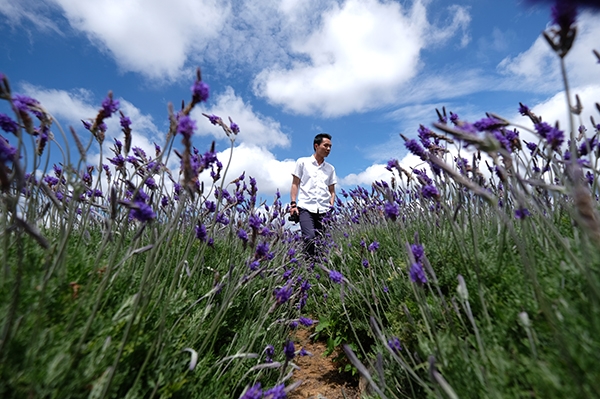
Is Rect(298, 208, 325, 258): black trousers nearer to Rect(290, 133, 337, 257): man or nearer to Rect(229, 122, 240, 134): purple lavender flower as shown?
Rect(290, 133, 337, 257): man

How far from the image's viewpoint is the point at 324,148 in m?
6.11

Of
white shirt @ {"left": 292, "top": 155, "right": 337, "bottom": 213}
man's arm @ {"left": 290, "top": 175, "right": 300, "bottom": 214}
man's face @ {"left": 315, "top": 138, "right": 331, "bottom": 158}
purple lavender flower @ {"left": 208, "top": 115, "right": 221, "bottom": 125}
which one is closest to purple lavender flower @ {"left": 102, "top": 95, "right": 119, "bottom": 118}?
purple lavender flower @ {"left": 208, "top": 115, "right": 221, "bottom": 125}

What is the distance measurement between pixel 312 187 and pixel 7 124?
4.78 meters

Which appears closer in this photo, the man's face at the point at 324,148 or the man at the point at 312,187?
the man at the point at 312,187

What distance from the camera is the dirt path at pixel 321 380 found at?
275cm

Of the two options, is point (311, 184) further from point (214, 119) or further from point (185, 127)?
point (185, 127)

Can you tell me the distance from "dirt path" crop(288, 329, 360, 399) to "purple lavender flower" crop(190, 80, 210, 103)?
2.24 meters

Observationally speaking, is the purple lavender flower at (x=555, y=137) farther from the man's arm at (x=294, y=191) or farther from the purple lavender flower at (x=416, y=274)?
the man's arm at (x=294, y=191)

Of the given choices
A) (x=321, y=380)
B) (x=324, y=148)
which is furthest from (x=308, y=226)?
(x=321, y=380)

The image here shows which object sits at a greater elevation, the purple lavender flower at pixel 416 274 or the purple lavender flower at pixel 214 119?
the purple lavender flower at pixel 214 119

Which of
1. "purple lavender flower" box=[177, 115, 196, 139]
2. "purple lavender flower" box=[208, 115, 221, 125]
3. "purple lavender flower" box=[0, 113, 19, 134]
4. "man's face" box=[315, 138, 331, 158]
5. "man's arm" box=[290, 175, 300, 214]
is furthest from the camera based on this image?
"man's face" box=[315, 138, 331, 158]

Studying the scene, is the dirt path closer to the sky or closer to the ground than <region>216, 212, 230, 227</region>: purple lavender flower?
closer to the ground

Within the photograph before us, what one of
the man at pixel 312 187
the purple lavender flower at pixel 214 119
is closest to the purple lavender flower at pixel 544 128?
the purple lavender flower at pixel 214 119

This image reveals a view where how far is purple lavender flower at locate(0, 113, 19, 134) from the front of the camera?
4.81 ft
